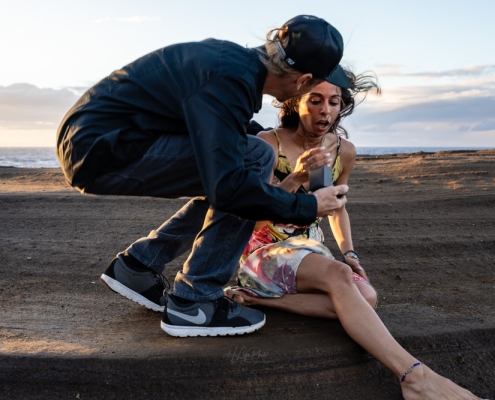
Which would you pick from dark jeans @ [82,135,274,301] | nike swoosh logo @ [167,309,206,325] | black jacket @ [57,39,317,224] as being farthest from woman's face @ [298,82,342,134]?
nike swoosh logo @ [167,309,206,325]

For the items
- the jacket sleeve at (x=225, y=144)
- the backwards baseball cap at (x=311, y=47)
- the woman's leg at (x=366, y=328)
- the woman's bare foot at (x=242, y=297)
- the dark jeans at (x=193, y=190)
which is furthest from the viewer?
the woman's bare foot at (x=242, y=297)

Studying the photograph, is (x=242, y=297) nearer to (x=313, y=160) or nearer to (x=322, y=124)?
(x=313, y=160)

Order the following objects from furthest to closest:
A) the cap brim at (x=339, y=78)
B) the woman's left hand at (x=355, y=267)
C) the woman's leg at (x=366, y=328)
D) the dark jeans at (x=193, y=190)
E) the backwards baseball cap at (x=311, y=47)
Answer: the woman's left hand at (x=355, y=267) → the cap brim at (x=339, y=78) → the dark jeans at (x=193, y=190) → the woman's leg at (x=366, y=328) → the backwards baseball cap at (x=311, y=47)

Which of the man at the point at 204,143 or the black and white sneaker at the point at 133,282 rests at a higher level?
the man at the point at 204,143

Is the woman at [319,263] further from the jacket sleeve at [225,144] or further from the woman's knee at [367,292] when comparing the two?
the jacket sleeve at [225,144]

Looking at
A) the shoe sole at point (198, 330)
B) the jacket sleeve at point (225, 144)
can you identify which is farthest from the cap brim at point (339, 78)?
the shoe sole at point (198, 330)

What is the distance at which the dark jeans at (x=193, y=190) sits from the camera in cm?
263

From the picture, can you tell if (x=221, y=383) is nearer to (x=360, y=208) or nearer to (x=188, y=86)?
(x=188, y=86)

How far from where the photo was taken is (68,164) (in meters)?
2.63

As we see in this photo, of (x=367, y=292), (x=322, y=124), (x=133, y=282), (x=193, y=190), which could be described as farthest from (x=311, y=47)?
(x=133, y=282)

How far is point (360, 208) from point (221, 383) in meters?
4.28

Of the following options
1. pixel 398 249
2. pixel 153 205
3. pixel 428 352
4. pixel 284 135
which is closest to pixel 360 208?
pixel 398 249

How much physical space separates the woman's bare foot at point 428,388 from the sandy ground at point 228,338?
0.20 metres

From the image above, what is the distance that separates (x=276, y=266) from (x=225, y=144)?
1.08 metres
